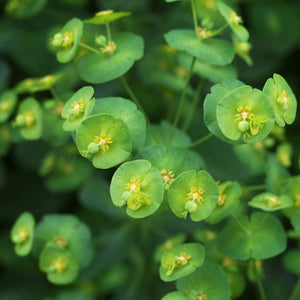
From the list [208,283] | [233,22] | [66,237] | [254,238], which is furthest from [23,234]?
[233,22]

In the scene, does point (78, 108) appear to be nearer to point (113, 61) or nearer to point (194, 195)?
point (113, 61)

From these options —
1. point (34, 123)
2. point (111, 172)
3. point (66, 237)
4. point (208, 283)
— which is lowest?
point (111, 172)

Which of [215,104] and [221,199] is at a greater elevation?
[215,104]

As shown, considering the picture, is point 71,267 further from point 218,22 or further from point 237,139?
point 218,22

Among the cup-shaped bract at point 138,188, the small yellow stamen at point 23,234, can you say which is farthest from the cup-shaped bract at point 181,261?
the small yellow stamen at point 23,234

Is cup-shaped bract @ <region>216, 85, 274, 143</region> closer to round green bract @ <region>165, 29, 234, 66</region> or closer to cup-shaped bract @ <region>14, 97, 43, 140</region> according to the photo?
round green bract @ <region>165, 29, 234, 66</region>

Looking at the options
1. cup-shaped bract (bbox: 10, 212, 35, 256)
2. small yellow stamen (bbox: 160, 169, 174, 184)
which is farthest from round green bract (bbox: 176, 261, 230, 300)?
cup-shaped bract (bbox: 10, 212, 35, 256)

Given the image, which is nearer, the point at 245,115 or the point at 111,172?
the point at 245,115
